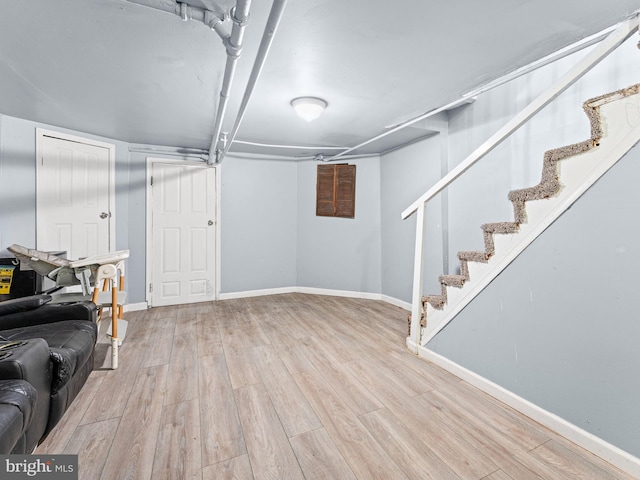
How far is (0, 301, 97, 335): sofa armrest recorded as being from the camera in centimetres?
175

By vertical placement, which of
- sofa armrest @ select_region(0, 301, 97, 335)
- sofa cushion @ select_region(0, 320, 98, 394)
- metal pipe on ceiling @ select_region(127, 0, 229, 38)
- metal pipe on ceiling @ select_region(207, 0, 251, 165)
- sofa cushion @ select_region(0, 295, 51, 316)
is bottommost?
sofa cushion @ select_region(0, 320, 98, 394)

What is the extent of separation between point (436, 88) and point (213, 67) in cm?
172

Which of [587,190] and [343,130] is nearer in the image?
[587,190]

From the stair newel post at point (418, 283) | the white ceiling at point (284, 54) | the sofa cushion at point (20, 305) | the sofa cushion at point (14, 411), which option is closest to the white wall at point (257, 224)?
the white ceiling at point (284, 54)

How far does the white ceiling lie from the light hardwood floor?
2.11 m

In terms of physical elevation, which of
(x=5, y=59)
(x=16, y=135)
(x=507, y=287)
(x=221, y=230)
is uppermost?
(x=5, y=59)

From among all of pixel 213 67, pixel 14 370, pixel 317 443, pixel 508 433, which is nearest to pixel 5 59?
pixel 213 67

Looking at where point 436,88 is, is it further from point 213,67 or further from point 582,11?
point 213,67

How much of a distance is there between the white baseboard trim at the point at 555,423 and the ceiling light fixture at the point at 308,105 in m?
2.28

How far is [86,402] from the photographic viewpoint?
1.70 meters

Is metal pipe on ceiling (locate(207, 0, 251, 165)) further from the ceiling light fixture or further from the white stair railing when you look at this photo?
the white stair railing

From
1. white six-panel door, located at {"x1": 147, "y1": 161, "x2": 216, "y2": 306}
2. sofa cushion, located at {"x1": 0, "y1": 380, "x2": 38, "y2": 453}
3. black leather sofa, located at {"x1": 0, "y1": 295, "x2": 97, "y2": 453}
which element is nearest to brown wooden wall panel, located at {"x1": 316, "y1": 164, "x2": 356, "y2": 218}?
white six-panel door, located at {"x1": 147, "y1": 161, "x2": 216, "y2": 306}

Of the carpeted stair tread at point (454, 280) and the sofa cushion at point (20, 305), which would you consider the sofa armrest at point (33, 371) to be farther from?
the carpeted stair tread at point (454, 280)

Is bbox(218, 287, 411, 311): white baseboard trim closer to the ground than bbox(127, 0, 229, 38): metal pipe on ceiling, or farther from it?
closer to the ground
